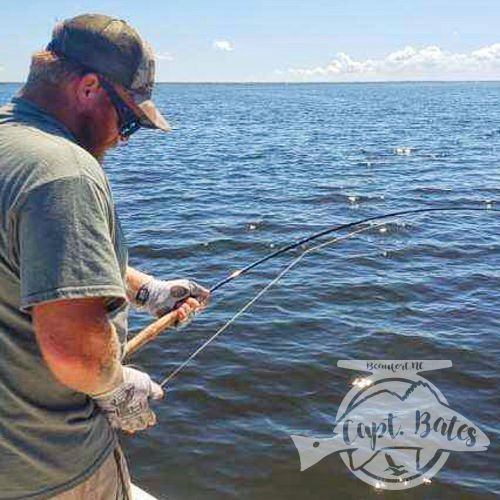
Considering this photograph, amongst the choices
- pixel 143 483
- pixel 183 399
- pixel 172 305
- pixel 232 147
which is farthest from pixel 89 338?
pixel 232 147

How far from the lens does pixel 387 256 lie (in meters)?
13.6

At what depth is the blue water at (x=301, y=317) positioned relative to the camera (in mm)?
6812

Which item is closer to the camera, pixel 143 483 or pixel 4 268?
pixel 4 268

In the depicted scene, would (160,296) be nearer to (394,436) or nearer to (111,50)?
(111,50)

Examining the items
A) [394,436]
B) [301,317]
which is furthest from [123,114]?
[301,317]

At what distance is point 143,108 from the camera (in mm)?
2754

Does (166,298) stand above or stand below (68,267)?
below

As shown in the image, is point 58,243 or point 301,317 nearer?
point 58,243

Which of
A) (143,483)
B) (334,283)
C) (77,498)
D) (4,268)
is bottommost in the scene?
(143,483)

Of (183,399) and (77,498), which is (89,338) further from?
(183,399)

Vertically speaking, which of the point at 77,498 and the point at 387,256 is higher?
the point at 77,498

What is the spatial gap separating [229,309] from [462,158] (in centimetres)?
2063

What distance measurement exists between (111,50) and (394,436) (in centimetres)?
592

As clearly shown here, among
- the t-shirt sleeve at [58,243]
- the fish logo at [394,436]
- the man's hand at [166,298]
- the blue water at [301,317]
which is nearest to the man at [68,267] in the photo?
the t-shirt sleeve at [58,243]
